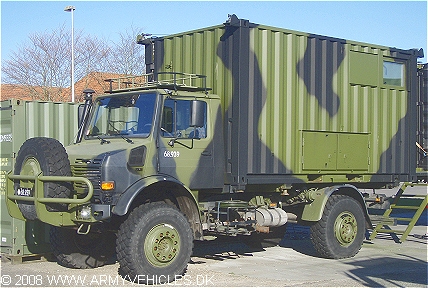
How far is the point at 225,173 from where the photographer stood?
35.2 ft

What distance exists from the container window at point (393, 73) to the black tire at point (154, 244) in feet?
18.5

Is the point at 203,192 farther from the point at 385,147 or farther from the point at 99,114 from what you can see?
the point at 385,147

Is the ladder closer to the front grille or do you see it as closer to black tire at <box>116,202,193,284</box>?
black tire at <box>116,202,193,284</box>

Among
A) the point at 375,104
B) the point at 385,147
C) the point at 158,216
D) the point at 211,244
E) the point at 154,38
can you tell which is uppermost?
the point at 154,38

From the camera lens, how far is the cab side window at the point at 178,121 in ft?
32.3

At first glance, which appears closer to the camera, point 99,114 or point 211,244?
point 99,114

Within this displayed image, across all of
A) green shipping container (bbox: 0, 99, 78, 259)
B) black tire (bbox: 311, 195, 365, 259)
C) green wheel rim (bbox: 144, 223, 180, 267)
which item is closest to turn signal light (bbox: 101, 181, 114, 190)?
green wheel rim (bbox: 144, 223, 180, 267)

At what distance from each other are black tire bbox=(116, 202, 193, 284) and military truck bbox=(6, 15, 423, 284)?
0.05ft

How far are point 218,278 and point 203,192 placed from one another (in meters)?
1.55

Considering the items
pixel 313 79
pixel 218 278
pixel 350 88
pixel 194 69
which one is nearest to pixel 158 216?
pixel 218 278

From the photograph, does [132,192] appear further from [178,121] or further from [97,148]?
[178,121]

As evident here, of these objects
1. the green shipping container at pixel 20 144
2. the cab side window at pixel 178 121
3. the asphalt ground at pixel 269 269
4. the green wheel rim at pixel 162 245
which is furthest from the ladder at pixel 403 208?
the green shipping container at pixel 20 144

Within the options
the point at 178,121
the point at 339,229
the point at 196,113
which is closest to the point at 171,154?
the point at 178,121

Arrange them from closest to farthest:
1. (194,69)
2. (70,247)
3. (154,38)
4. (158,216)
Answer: (158,216) < (70,247) < (194,69) < (154,38)
